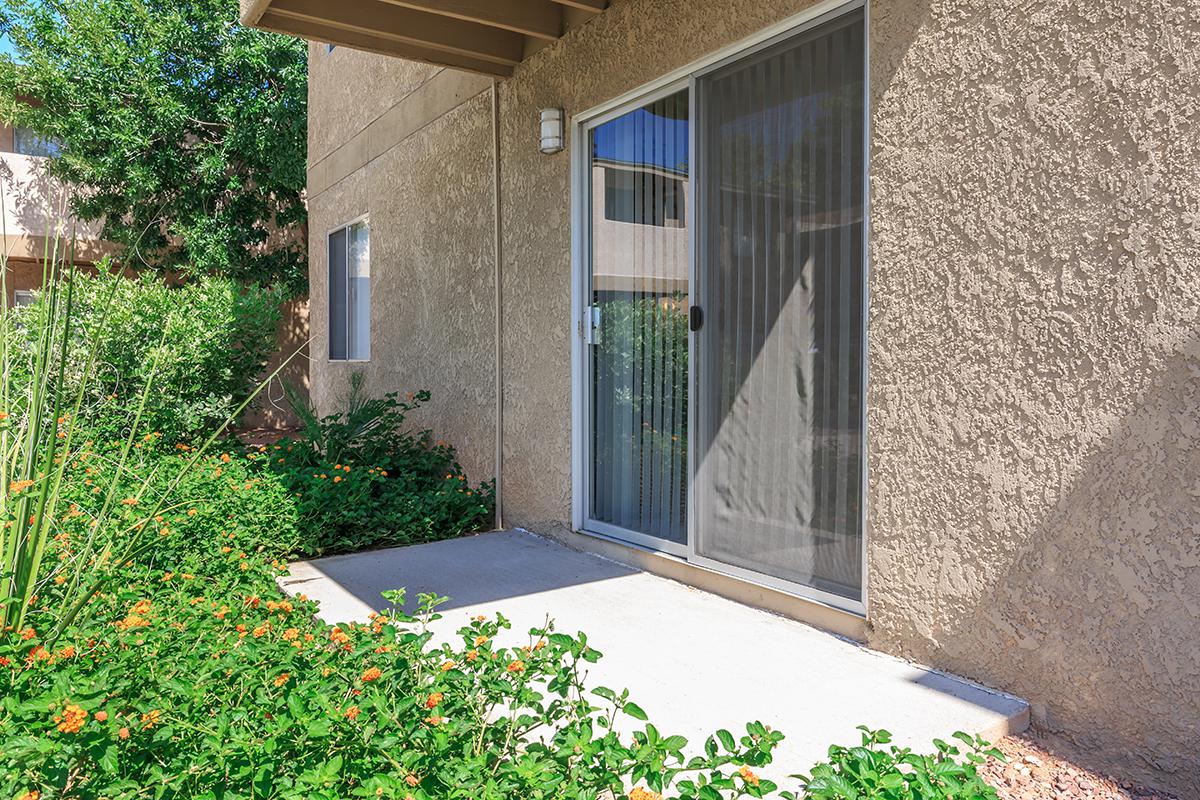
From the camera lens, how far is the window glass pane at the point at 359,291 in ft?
25.7

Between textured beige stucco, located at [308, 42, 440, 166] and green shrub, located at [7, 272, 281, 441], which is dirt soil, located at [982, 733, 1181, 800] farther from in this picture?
green shrub, located at [7, 272, 281, 441]

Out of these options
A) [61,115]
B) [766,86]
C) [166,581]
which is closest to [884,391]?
[766,86]

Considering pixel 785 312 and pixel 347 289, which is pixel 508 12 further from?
pixel 347 289

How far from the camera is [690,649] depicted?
3.05 m

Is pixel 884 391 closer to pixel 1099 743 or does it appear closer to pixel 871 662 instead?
pixel 871 662

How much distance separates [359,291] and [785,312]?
5.57 meters

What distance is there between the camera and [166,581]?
3.46m

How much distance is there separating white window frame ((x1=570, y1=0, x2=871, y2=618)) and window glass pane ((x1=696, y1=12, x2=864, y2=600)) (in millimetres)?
45

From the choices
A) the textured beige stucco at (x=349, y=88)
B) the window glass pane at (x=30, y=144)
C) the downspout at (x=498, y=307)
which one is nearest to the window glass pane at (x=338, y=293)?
the textured beige stucco at (x=349, y=88)

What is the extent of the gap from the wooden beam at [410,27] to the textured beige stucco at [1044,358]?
2064 mm

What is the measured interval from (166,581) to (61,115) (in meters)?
11.1

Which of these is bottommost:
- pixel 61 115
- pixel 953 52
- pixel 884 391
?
pixel 884 391

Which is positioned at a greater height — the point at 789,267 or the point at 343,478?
the point at 789,267

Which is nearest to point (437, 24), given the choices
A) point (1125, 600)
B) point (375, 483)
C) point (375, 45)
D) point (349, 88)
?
point (375, 45)
